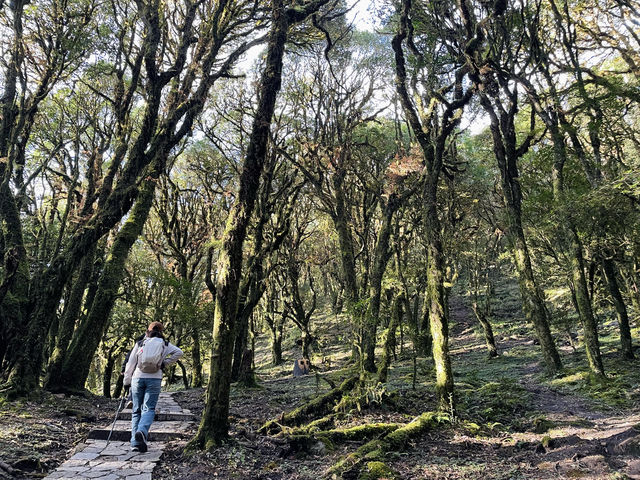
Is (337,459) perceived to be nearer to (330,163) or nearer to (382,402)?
(382,402)

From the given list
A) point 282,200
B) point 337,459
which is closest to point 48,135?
point 282,200

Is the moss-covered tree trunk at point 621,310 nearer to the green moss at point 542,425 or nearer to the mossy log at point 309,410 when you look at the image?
the green moss at point 542,425

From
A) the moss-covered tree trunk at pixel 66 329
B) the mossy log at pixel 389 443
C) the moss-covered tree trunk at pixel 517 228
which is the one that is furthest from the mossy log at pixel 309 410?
the moss-covered tree trunk at pixel 66 329

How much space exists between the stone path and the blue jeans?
0.39 m

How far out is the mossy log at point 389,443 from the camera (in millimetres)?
5035

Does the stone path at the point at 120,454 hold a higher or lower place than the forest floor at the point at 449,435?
higher

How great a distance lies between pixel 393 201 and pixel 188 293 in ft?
24.8

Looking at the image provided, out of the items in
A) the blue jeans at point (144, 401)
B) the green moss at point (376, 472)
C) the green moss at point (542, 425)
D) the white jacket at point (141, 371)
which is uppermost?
the white jacket at point (141, 371)

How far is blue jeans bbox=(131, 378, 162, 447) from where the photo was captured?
6.32 m

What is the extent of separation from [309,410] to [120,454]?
3.43 metres

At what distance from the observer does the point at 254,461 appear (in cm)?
570

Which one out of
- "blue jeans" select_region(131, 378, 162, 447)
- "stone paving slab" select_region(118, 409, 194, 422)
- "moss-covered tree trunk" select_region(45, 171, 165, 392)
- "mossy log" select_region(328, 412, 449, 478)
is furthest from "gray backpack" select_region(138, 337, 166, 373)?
"moss-covered tree trunk" select_region(45, 171, 165, 392)

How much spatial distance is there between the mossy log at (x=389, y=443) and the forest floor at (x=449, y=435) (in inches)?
6.2

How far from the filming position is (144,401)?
21.4ft
